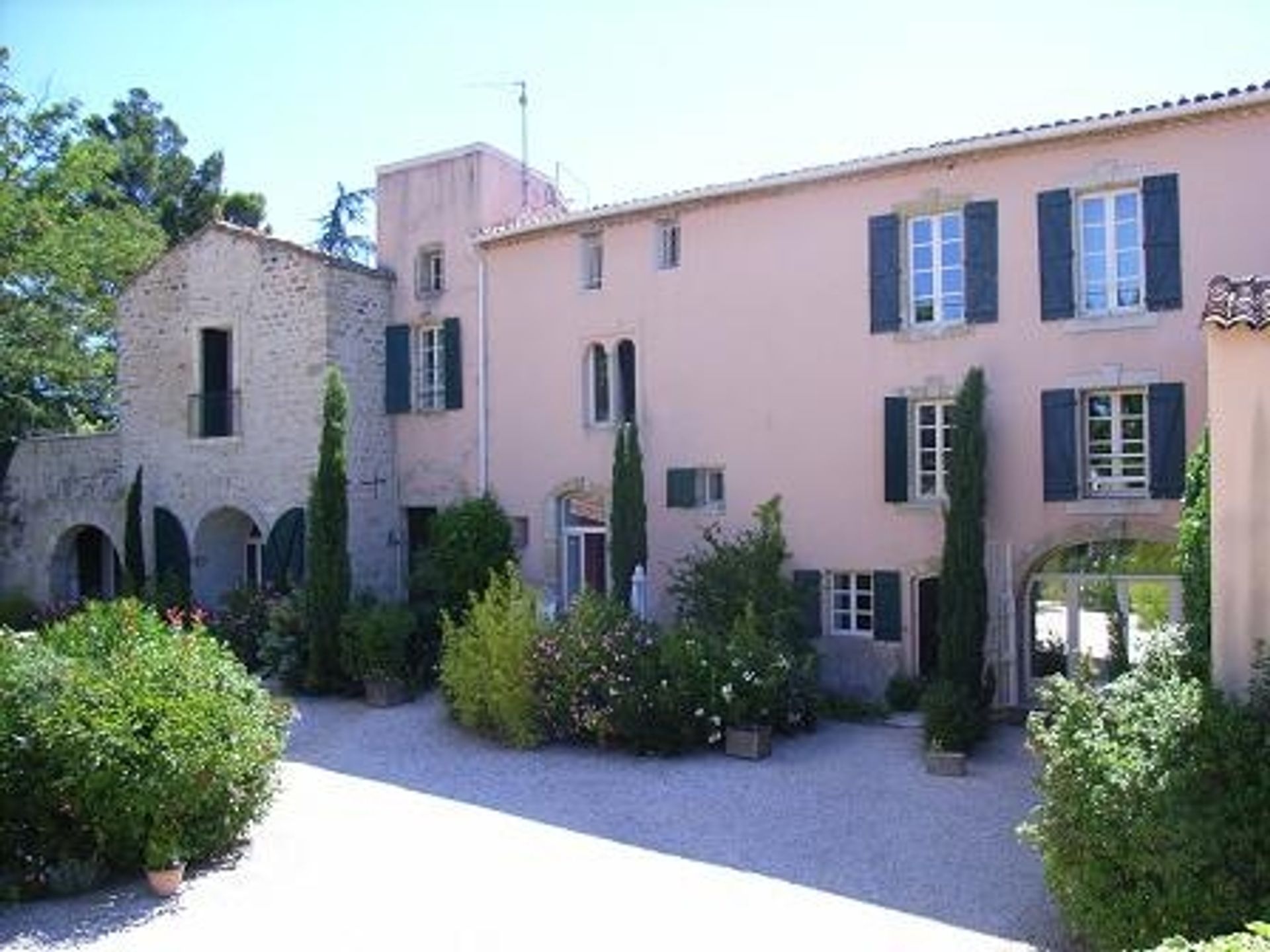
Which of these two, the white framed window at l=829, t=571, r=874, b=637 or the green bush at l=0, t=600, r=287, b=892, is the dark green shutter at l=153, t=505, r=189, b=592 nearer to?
the white framed window at l=829, t=571, r=874, b=637

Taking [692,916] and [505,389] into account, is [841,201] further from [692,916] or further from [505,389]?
[692,916]

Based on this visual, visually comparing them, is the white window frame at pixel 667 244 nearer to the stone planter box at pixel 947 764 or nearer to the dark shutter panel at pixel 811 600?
the dark shutter panel at pixel 811 600

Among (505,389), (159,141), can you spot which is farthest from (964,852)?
(159,141)

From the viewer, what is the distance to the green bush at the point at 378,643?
1556cm

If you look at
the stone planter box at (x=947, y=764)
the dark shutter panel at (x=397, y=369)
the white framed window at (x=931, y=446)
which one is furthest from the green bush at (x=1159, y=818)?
the dark shutter panel at (x=397, y=369)

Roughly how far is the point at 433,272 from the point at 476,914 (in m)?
13.7

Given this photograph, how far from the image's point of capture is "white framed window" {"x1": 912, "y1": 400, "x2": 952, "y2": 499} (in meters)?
14.9

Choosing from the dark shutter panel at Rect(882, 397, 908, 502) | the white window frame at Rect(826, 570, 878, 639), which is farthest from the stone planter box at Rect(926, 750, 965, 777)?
the dark shutter panel at Rect(882, 397, 908, 502)

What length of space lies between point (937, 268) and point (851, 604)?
15.2 ft

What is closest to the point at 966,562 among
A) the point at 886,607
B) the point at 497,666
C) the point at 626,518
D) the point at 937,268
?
the point at 886,607

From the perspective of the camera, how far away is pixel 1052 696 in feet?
26.2

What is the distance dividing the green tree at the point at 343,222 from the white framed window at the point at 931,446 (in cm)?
2093

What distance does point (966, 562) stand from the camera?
13734mm

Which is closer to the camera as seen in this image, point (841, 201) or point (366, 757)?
point (366, 757)
